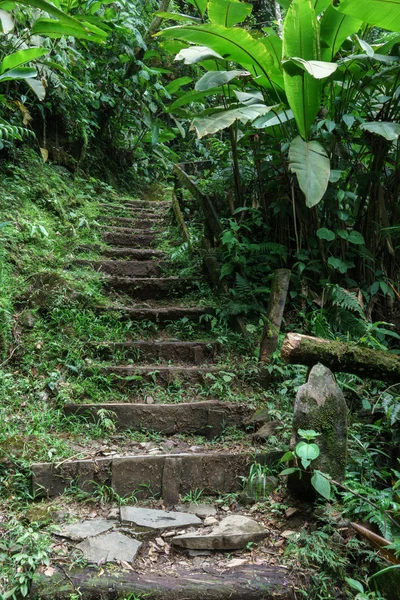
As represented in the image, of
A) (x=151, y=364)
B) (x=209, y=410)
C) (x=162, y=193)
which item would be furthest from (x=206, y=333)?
(x=162, y=193)

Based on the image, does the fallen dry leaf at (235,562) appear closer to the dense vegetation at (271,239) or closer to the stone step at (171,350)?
the dense vegetation at (271,239)

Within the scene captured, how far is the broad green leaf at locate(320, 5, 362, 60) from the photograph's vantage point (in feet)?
11.4

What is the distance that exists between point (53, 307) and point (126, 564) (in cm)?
233

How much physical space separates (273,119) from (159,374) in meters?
2.13

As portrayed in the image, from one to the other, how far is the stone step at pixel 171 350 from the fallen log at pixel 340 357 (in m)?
1.50

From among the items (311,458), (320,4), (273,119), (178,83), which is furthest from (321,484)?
(178,83)

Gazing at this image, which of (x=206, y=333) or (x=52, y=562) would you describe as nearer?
(x=52, y=562)

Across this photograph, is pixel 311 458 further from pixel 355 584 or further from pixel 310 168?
pixel 310 168

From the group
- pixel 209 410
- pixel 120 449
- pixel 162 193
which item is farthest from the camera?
pixel 162 193

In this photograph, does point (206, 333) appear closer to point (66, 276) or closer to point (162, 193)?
point (66, 276)

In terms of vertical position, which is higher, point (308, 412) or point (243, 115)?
point (243, 115)

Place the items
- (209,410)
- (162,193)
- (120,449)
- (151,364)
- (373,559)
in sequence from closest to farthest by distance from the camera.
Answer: (373,559)
(120,449)
(209,410)
(151,364)
(162,193)

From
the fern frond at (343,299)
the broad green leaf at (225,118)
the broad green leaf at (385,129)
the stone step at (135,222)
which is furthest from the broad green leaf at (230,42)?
the stone step at (135,222)

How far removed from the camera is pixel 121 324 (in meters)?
4.23
